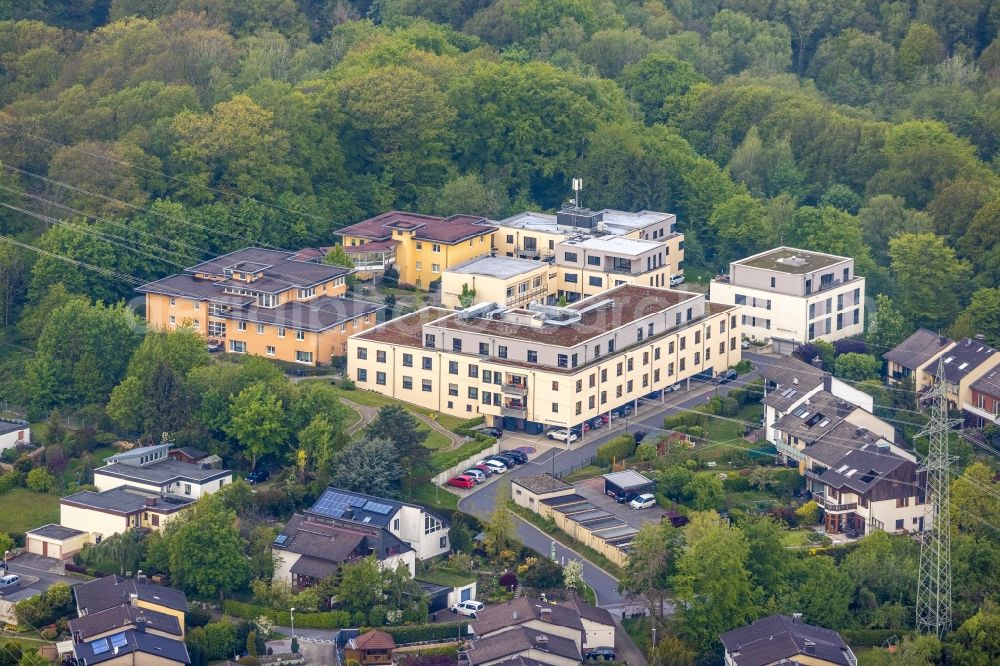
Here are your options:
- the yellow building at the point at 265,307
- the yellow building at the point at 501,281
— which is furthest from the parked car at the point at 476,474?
the yellow building at the point at 501,281

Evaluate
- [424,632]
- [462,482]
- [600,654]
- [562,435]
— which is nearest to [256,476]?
[462,482]

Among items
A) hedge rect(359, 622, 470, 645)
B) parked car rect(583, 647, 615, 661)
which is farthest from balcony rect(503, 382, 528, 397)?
parked car rect(583, 647, 615, 661)

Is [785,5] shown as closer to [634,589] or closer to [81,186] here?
[81,186]

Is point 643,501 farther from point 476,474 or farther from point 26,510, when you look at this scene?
point 26,510

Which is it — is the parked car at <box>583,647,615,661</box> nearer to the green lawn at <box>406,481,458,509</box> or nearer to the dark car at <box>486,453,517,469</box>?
the green lawn at <box>406,481,458,509</box>

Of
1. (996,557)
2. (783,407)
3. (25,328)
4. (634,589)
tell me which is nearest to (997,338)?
(783,407)

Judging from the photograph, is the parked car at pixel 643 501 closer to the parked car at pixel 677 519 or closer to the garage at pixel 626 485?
the garage at pixel 626 485
